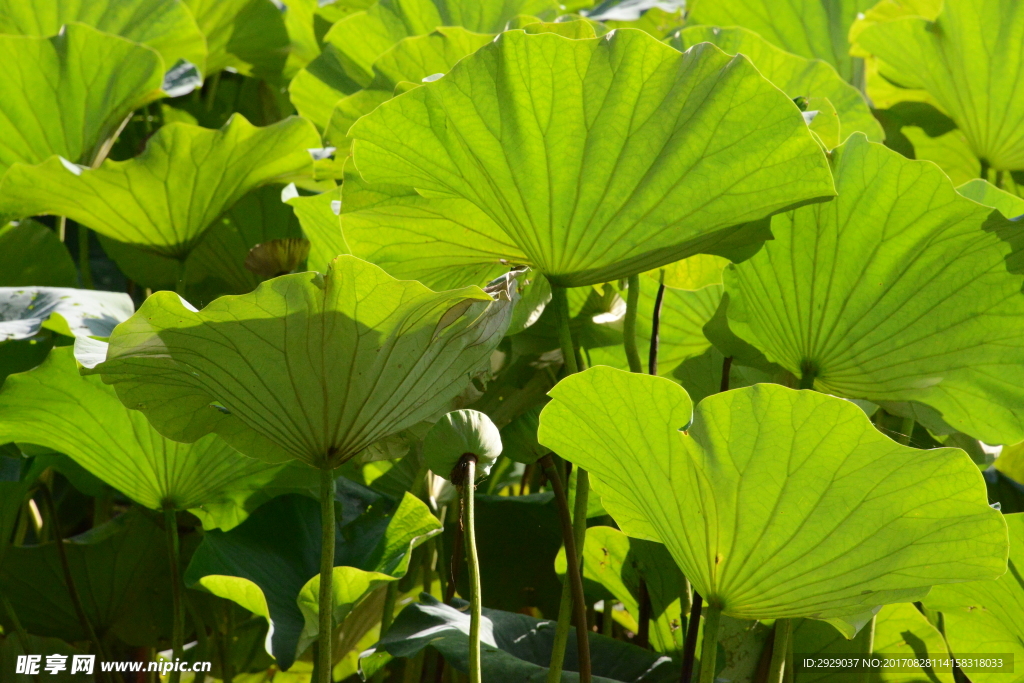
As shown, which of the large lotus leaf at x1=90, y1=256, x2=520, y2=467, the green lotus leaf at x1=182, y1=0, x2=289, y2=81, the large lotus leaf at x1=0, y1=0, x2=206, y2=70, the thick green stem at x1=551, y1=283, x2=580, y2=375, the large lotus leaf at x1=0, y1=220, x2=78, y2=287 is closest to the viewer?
the large lotus leaf at x1=90, y1=256, x2=520, y2=467

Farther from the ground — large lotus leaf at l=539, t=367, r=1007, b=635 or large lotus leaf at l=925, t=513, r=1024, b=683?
large lotus leaf at l=539, t=367, r=1007, b=635

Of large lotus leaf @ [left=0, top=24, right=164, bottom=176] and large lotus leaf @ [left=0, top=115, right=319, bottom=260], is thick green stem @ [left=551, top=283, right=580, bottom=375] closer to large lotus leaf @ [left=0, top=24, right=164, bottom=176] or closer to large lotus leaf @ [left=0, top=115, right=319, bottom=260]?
large lotus leaf @ [left=0, top=115, right=319, bottom=260]

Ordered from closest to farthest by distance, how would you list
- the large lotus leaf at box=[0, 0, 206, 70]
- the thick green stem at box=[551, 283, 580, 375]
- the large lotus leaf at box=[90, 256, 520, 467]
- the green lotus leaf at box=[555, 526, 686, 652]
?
the large lotus leaf at box=[90, 256, 520, 467] < the thick green stem at box=[551, 283, 580, 375] < the green lotus leaf at box=[555, 526, 686, 652] < the large lotus leaf at box=[0, 0, 206, 70]

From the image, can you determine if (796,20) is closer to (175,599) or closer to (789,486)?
(789,486)

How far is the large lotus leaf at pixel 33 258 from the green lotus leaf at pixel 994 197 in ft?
2.43

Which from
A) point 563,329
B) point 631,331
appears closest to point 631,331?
point 631,331

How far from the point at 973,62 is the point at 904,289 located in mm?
356

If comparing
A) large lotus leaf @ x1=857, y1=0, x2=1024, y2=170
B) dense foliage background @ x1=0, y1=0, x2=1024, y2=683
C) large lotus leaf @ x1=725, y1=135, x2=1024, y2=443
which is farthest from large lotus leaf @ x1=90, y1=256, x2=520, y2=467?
large lotus leaf @ x1=857, y1=0, x2=1024, y2=170

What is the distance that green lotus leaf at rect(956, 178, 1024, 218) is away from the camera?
23.2 inches

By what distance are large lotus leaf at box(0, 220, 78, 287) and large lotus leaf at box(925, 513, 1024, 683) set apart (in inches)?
30.4

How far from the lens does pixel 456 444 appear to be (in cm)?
41

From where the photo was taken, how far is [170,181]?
68 cm

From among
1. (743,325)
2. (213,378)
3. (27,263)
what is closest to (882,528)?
(743,325)

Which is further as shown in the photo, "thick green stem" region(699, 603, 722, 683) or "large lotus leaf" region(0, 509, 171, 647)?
"large lotus leaf" region(0, 509, 171, 647)
